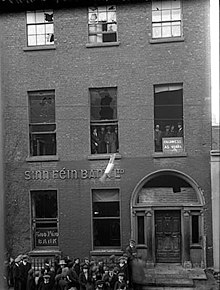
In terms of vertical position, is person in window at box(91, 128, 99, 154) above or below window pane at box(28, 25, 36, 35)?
below

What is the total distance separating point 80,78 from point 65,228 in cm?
60

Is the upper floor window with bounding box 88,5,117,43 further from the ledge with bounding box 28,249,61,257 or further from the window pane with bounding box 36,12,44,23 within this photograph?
the ledge with bounding box 28,249,61,257

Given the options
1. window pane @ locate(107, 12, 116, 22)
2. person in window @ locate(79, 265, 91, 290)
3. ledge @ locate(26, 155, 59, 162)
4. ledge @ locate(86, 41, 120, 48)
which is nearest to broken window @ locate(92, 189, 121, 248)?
person in window @ locate(79, 265, 91, 290)

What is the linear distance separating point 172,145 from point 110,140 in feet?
0.83

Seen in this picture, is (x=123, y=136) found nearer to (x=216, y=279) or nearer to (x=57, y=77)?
(x=57, y=77)

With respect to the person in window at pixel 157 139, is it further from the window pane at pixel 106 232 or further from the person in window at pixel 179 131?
the window pane at pixel 106 232

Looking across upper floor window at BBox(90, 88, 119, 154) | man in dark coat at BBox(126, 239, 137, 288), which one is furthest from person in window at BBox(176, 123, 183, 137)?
man in dark coat at BBox(126, 239, 137, 288)

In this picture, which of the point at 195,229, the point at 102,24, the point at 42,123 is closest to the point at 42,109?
the point at 42,123

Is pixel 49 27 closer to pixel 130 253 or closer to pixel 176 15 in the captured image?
pixel 176 15

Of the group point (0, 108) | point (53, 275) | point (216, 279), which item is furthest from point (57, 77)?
point (216, 279)

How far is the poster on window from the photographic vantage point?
5.57ft

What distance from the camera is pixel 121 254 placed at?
5.53 ft

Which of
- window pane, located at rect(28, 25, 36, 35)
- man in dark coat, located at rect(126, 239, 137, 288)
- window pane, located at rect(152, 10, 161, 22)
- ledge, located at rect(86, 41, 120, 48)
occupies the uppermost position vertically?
window pane, located at rect(152, 10, 161, 22)

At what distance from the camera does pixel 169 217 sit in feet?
5.52
